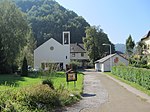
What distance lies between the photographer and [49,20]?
334 ft

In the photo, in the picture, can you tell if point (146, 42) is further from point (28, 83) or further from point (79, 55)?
point (28, 83)

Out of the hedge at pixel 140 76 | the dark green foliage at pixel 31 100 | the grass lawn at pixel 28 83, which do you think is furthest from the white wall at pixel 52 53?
the dark green foliage at pixel 31 100

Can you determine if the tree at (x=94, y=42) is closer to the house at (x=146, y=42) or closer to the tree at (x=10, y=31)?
the house at (x=146, y=42)

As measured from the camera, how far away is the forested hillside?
102m

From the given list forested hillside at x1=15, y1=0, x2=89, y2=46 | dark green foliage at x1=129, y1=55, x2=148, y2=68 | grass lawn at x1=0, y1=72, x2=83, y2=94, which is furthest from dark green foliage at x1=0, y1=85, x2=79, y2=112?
forested hillside at x1=15, y1=0, x2=89, y2=46

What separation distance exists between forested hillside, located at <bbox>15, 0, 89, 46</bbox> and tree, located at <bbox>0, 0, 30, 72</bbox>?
47.4 metres

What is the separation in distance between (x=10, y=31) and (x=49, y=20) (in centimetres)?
5521

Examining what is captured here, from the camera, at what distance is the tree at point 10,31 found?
47281 mm

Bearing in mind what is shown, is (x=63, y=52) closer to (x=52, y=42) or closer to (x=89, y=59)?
(x=52, y=42)

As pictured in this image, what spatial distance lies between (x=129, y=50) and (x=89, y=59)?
43.9 ft

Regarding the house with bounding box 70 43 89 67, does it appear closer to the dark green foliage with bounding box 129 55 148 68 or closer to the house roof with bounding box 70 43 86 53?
the house roof with bounding box 70 43 86 53

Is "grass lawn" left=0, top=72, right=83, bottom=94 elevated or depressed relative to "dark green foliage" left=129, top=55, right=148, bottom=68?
depressed

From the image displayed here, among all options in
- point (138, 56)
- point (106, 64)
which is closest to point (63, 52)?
point (106, 64)

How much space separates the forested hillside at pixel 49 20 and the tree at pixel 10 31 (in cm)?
4738
